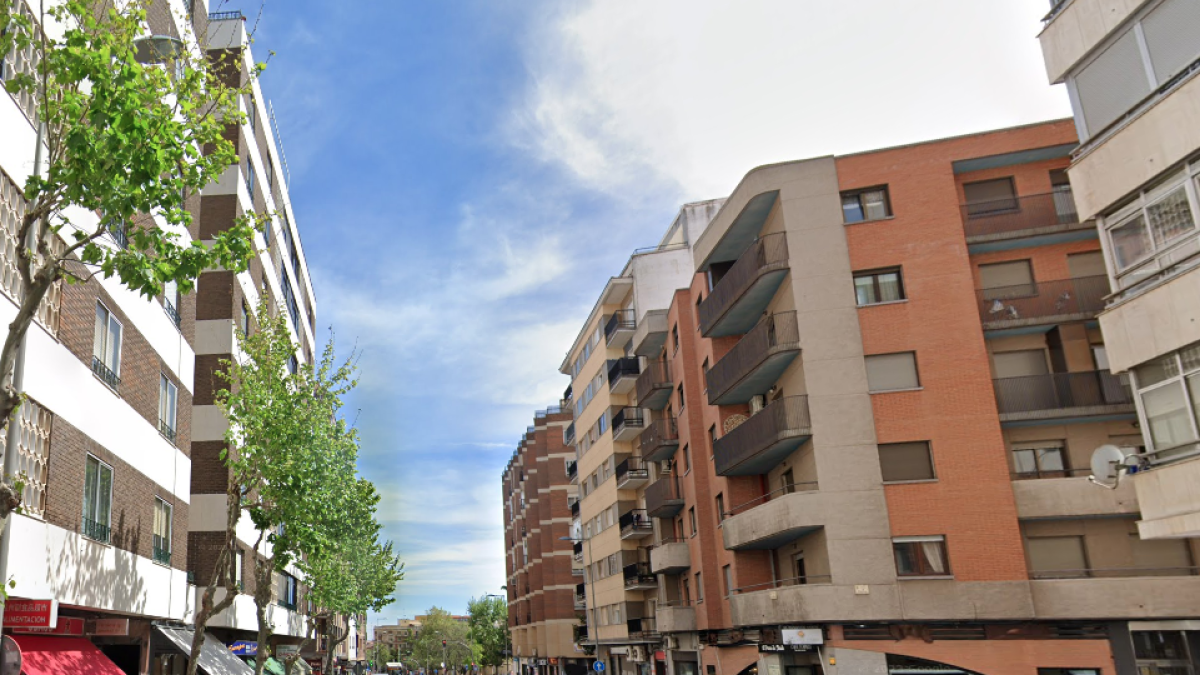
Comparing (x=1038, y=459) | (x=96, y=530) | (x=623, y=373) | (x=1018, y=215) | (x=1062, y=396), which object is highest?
(x=623, y=373)

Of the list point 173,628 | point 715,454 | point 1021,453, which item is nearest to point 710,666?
point 715,454

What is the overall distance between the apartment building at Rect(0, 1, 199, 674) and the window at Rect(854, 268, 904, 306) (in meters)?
20.0

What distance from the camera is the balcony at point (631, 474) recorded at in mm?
52000

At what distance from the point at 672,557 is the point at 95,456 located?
30.3 metres

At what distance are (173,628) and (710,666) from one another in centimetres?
2307

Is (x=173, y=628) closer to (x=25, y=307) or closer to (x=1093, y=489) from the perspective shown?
(x=25, y=307)

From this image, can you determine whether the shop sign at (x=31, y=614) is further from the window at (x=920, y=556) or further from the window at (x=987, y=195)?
the window at (x=987, y=195)

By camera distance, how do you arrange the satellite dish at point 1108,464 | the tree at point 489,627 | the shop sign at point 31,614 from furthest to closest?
the tree at point 489,627
the satellite dish at point 1108,464
the shop sign at point 31,614

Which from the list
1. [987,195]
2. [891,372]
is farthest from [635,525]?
[987,195]

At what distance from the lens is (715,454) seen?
36.8 metres

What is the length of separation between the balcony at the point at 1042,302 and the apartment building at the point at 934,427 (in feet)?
0.20

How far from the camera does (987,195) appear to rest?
31062 millimetres

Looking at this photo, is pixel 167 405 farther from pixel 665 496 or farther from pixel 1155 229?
pixel 665 496

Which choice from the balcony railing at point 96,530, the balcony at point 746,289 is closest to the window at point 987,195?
the balcony at point 746,289
